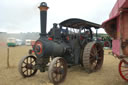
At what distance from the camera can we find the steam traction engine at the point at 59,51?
12.5 ft

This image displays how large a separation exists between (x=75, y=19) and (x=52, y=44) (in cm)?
150

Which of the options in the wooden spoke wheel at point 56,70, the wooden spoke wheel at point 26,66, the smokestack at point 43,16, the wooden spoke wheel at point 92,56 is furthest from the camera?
the wooden spoke wheel at point 92,56

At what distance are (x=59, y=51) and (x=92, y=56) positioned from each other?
1.68 m

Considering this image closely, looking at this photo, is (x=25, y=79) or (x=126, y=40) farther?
(x=25, y=79)

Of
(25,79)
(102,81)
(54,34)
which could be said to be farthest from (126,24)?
(25,79)

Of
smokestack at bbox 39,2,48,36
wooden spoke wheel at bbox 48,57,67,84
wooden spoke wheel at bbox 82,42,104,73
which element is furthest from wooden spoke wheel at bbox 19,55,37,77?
wooden spoke wheel at bbox 82,42,104,73

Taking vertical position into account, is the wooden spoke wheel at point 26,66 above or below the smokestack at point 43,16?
below

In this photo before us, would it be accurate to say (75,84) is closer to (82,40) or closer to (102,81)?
(102,81)

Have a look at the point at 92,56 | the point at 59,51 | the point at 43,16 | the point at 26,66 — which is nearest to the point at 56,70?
the point at 59,51

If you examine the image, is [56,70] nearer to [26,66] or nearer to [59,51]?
[59,51]

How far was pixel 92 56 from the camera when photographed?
5348mm

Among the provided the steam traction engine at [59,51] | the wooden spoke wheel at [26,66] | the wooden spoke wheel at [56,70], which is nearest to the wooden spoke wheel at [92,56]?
the steam traction engine at [59,51]

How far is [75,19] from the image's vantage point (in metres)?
4.95

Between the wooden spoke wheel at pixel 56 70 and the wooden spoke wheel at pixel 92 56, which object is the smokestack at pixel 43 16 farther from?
the wooden spoke wheel at pixel 92 56
